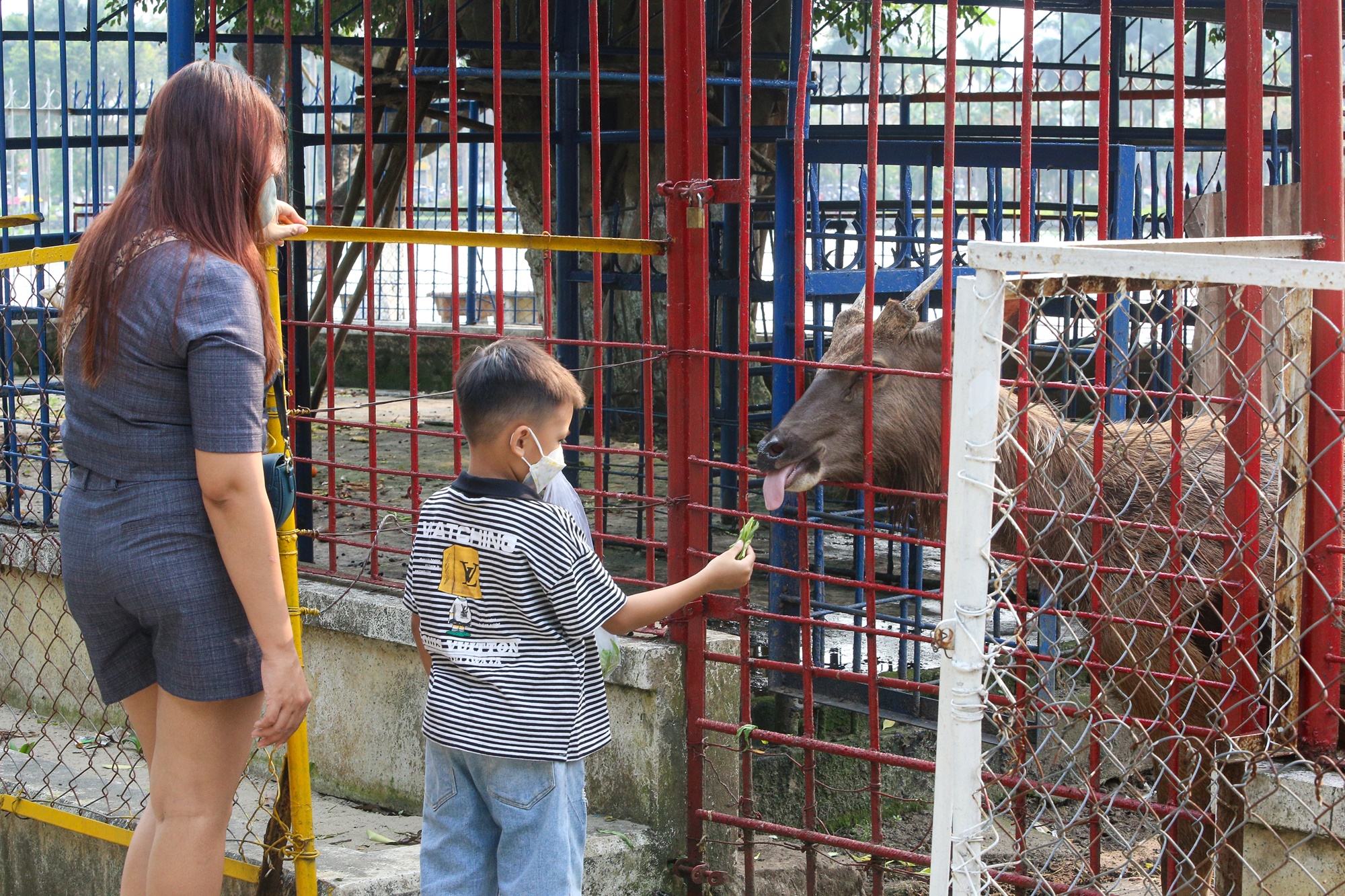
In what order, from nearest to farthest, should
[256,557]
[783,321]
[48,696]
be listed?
[256,557]
[783,321]
[48,696]

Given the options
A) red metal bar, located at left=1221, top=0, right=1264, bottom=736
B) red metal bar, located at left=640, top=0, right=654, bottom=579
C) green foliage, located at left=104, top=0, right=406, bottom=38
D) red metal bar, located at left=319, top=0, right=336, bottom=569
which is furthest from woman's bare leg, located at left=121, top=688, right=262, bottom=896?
green foliage, located at left=104, top=0, right=406, bottom=38

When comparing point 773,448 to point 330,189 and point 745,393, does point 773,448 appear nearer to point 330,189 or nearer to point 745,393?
point 745,393

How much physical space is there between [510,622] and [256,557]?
56cm

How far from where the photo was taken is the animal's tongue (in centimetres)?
420

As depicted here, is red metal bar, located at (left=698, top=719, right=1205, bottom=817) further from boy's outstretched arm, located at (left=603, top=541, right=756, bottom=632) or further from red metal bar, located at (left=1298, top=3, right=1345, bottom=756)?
boy's outstretched arm, located at (left=603, top=541, right=756, bottom=632)

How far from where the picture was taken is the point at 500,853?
2.78m

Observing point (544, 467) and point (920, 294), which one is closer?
point (544, 467)

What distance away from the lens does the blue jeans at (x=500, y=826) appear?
273cm

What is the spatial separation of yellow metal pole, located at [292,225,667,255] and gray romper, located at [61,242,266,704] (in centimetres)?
105

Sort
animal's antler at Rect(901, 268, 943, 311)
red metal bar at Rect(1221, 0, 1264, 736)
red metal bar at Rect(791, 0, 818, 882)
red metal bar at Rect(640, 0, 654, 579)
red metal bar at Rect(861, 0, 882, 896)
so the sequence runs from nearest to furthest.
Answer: red metal bar at Rect(1221, 0, 1264, 736)
red metal bar at Rect(861, 0, 882, 896)
red metal bar at Rect(791, 0, 818, 882)
red metal bar at Rect(640, 0, 654, 579)
animal's antler at Rect(901, 268, 943, 311)

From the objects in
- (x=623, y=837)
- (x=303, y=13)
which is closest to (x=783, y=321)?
(x=623, y=837)

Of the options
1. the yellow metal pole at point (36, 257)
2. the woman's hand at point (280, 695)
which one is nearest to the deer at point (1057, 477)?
the woman's hand at point (280, 695)

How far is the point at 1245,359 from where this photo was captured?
10.6 feet

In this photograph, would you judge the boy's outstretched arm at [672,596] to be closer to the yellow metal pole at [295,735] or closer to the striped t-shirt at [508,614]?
the striped t-shirt at [508,614]
